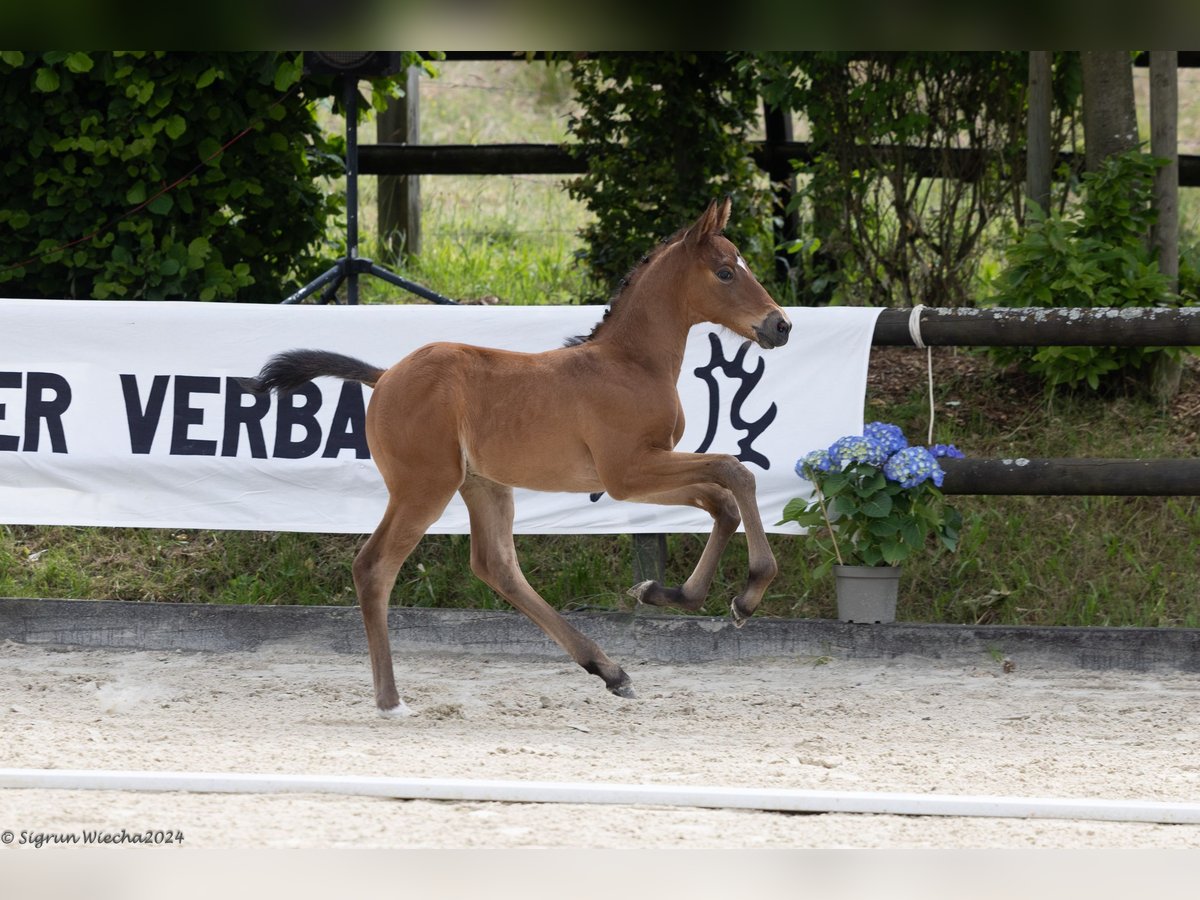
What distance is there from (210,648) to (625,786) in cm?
284

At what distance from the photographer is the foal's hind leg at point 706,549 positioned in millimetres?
4461

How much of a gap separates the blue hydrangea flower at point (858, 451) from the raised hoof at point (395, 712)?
6.54 ft

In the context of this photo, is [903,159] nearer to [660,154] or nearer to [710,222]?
[660,154]

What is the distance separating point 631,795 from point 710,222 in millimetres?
2043

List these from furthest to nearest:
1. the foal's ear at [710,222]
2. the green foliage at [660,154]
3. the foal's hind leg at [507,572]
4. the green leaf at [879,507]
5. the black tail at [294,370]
→ the green foliage at [660,154] → the green leaf at [879,507] → the foal's hind leg at [507,572] → the black tail at [294,370] → the foal's ear at [710,222]

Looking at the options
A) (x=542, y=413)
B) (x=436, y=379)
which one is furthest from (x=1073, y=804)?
(x=436, y=379)

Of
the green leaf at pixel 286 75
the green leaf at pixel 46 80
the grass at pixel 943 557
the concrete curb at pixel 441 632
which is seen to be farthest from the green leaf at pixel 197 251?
the concrete curb at pixel 441 632

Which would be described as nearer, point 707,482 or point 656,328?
point 707,482

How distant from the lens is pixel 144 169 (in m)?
7.57

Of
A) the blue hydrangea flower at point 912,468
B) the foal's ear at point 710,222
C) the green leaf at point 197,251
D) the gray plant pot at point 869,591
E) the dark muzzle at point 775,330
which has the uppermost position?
the green leaf at point 197,251

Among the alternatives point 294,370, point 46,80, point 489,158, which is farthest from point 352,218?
point 294,370

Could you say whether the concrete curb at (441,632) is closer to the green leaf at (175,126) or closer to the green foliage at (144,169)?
the green foliage at (144,169)

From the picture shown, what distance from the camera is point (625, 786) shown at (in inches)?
135

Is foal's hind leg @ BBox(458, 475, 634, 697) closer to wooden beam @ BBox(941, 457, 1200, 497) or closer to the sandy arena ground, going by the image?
the sandy arena ground
